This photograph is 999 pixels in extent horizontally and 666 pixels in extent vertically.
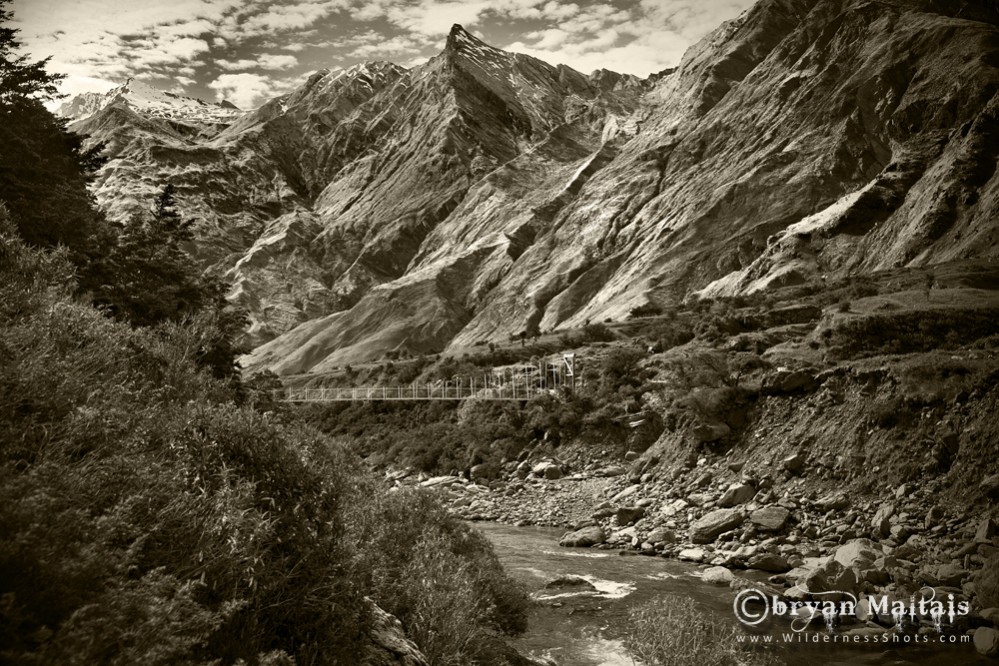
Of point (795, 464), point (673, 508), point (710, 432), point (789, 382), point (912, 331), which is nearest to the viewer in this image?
point (795, 464)

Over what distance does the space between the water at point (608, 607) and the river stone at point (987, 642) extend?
168mm

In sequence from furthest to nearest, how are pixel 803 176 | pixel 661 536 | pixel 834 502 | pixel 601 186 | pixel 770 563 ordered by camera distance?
pixel 601 186, pixel 803 176, pixel 661 536, pixel 834 502, pixel 770 563

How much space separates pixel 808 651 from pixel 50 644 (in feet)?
41.7

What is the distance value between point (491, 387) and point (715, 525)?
30632mm

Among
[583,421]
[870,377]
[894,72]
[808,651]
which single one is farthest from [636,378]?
[894,72]

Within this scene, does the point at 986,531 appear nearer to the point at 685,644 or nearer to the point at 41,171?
the point at 685,644

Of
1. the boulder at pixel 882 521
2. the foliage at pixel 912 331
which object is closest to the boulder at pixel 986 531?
the boulder at pixel 882 521

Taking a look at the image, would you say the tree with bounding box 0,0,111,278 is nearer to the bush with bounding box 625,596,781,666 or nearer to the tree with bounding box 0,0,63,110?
the tree with bounding box 0,0,63,110

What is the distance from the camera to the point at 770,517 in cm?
1991

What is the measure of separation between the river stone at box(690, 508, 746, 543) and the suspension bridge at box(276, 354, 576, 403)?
21369mm

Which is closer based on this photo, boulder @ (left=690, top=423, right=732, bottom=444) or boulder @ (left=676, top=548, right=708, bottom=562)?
boulder @ (left=676, top=548, right=708, bottom=562)

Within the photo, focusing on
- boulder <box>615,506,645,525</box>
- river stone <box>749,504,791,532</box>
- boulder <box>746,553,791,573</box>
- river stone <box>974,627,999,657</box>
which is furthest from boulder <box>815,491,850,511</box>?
river stone <box>974,627,999,657</box>

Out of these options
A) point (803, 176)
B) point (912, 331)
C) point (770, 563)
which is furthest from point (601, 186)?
point (770, 563)

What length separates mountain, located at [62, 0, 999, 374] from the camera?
69.6m
